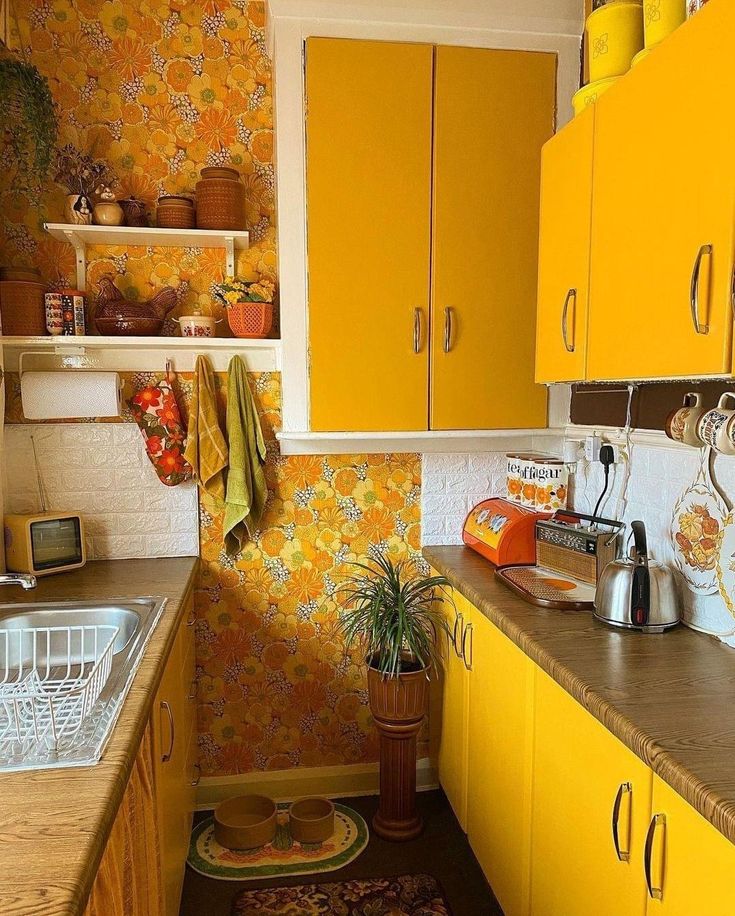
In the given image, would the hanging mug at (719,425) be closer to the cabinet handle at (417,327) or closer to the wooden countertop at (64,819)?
the cabinet handle at (417,327)

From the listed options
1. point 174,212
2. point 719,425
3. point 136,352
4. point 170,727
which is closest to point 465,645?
point 170,727

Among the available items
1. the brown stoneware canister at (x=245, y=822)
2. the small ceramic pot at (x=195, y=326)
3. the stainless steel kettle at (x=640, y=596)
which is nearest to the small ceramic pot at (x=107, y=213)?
the small ceramic pot at (x=195, y=326)

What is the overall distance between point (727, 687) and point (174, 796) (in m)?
1.37

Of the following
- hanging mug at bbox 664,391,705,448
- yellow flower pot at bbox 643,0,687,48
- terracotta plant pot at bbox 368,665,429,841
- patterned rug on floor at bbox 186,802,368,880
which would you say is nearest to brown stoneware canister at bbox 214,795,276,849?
patterned rug on floor at bbox 186,802,368,880

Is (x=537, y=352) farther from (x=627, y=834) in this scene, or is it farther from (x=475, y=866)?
(x=475, y=866)

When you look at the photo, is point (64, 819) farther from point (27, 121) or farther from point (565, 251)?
point (27, 121)

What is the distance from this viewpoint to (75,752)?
1214 millimetres

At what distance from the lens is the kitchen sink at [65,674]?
1245 millimetres

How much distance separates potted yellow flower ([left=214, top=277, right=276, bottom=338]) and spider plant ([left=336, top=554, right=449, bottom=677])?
910 mm

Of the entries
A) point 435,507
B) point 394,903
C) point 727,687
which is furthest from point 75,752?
point 435,507

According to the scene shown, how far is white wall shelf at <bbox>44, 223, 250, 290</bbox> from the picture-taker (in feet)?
7.66

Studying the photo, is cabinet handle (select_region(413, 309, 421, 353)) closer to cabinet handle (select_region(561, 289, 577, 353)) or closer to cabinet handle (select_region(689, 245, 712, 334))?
cabinet handle (select_region(561, 289, 577, 353))

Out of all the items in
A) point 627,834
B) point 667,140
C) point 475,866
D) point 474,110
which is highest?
point 474,110

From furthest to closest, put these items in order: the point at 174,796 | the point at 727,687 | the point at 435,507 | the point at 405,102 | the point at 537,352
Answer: the point at 435,507 < the point at 405,102 < the point at 537,352 < the point at 174,796 < the point at 727,687
